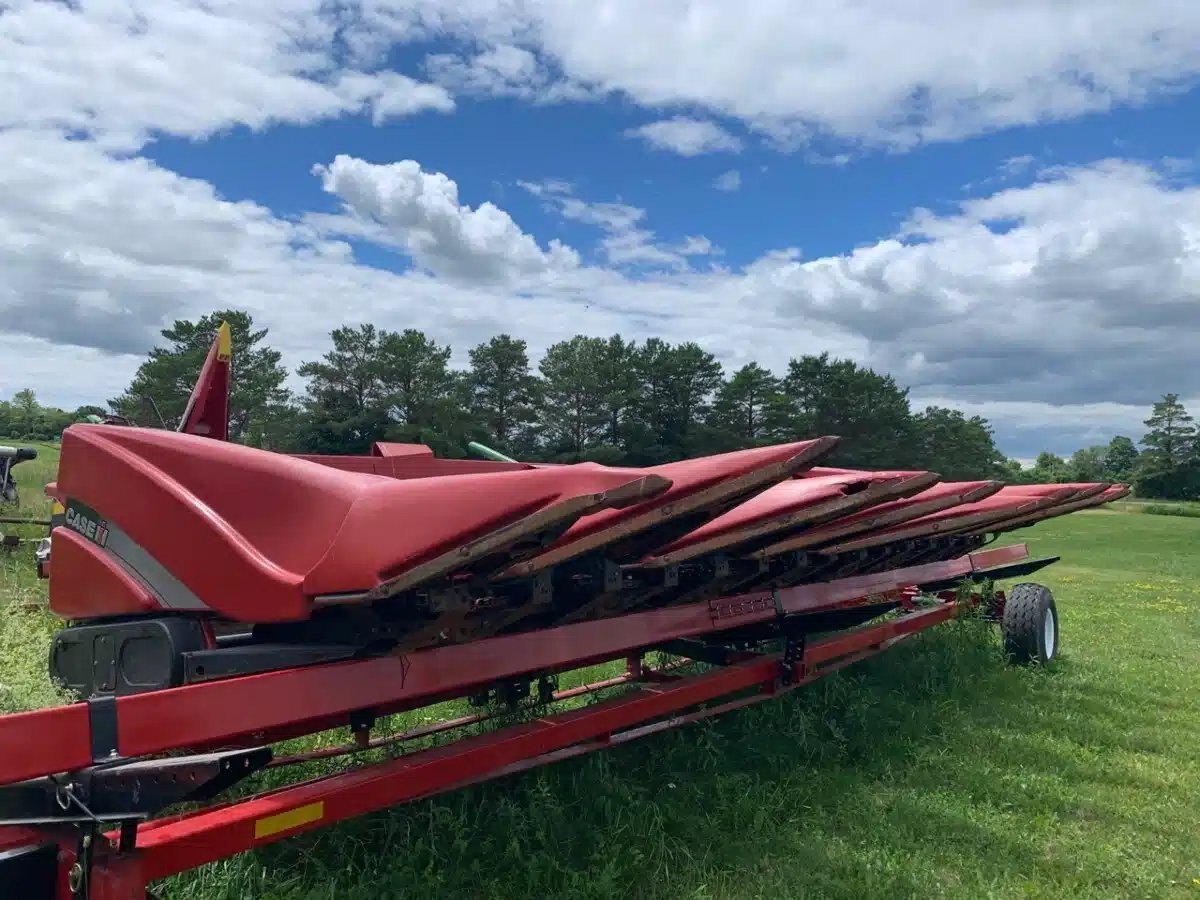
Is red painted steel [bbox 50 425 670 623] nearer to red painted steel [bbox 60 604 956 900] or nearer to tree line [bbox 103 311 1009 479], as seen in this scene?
red painted steel [bbox 60 604 956 900]

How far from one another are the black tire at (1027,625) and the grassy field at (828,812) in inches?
25.4

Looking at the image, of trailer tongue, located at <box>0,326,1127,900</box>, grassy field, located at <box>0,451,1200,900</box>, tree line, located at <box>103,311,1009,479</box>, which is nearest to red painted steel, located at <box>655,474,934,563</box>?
trailer tongue, located at <box>0,326,1127,900</box>

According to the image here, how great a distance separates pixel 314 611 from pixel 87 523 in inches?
40.8

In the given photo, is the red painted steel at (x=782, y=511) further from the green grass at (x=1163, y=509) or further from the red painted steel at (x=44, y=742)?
the green grass at (x=1163, y=509)

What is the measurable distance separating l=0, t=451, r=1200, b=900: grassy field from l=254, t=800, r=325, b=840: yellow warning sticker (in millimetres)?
737

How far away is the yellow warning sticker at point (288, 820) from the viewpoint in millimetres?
2646

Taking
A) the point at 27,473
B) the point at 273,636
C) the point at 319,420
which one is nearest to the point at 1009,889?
the point at 273,636

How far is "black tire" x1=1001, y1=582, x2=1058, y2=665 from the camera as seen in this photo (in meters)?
7.58

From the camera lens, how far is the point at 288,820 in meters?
2.71

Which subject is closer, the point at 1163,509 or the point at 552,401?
the point at 552,401

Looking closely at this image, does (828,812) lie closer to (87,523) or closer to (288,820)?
(288,820)

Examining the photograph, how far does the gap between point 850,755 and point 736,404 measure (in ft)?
130

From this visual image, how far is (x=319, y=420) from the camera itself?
3472 centimetres

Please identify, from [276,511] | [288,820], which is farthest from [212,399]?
[288,820]
